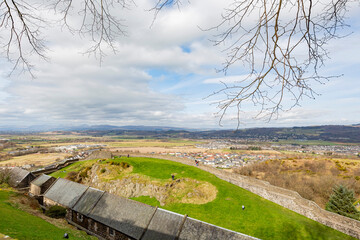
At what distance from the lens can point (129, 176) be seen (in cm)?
2886

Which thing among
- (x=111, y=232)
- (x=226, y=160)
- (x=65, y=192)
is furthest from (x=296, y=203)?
(x=226, y=160)

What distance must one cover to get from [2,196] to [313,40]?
35.0 m

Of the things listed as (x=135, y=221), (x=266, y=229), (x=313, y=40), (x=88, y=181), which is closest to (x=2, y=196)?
(x=88, y=181)

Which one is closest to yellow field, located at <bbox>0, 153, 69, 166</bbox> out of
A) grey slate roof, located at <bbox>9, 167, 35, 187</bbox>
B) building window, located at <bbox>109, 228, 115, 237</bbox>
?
grey slate roof, located at <bbox>9, 167, 35, 187</bbox>

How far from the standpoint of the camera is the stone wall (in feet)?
55.1

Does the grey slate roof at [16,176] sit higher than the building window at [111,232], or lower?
higher

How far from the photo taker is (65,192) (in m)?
25.8

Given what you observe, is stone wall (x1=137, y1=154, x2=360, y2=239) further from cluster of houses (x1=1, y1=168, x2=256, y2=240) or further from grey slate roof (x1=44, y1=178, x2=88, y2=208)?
grey slate roof (x1=44, y1=178, x2=88, y2=208)

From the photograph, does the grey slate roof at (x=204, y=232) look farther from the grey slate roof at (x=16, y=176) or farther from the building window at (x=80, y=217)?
the grey slate roof at (x=16, y=176)

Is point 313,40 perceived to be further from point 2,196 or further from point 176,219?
point 2,196

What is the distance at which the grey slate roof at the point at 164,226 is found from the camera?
→ 634 inches

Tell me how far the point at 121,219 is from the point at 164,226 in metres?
5.35

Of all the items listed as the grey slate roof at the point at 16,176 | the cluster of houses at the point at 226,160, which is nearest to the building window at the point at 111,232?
the grey slate roof at the point at 16,176

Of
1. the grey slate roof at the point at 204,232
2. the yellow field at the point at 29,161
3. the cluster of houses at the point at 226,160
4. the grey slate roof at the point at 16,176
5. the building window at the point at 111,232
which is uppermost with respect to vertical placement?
the grey slate roof at the point at 204,232
